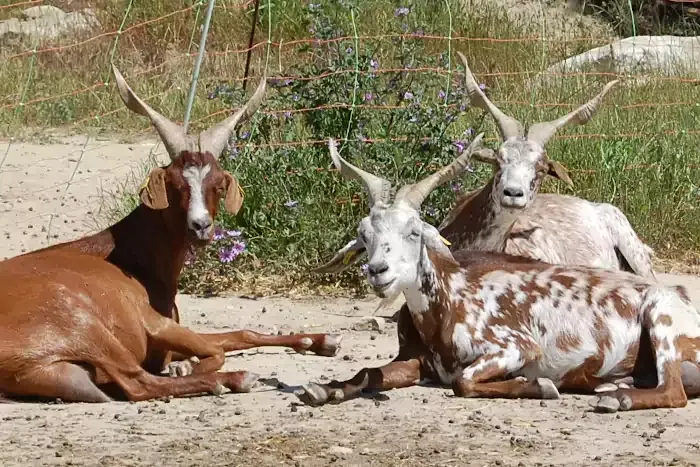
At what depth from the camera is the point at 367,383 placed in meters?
7.39

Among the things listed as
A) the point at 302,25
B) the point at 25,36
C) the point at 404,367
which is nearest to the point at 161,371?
the point at 404,367

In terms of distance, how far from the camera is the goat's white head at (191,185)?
7965 millimetres

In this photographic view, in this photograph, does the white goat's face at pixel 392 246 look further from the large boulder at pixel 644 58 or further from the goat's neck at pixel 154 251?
the large boulder at pixel 644 58

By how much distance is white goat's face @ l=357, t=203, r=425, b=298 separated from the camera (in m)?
7.32

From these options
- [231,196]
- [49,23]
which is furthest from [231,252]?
[49,23]

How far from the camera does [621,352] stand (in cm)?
780

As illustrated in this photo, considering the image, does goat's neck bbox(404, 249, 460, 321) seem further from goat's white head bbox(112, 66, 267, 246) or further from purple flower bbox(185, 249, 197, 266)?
purple flower bbox(185, 249, 197, 266)

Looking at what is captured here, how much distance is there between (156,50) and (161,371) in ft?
30.1

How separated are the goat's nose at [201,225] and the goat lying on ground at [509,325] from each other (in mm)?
782

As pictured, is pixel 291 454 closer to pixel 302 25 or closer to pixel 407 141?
pixel 407 141

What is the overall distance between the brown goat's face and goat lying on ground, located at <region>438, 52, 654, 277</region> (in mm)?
1866

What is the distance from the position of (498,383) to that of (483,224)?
1.97 metres

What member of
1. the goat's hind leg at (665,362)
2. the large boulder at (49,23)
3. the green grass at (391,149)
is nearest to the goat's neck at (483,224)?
the green grass at (391,149)

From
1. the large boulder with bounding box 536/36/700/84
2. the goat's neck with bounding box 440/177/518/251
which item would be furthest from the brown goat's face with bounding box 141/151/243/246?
the large boulder with bounding box 536/36/700/84
